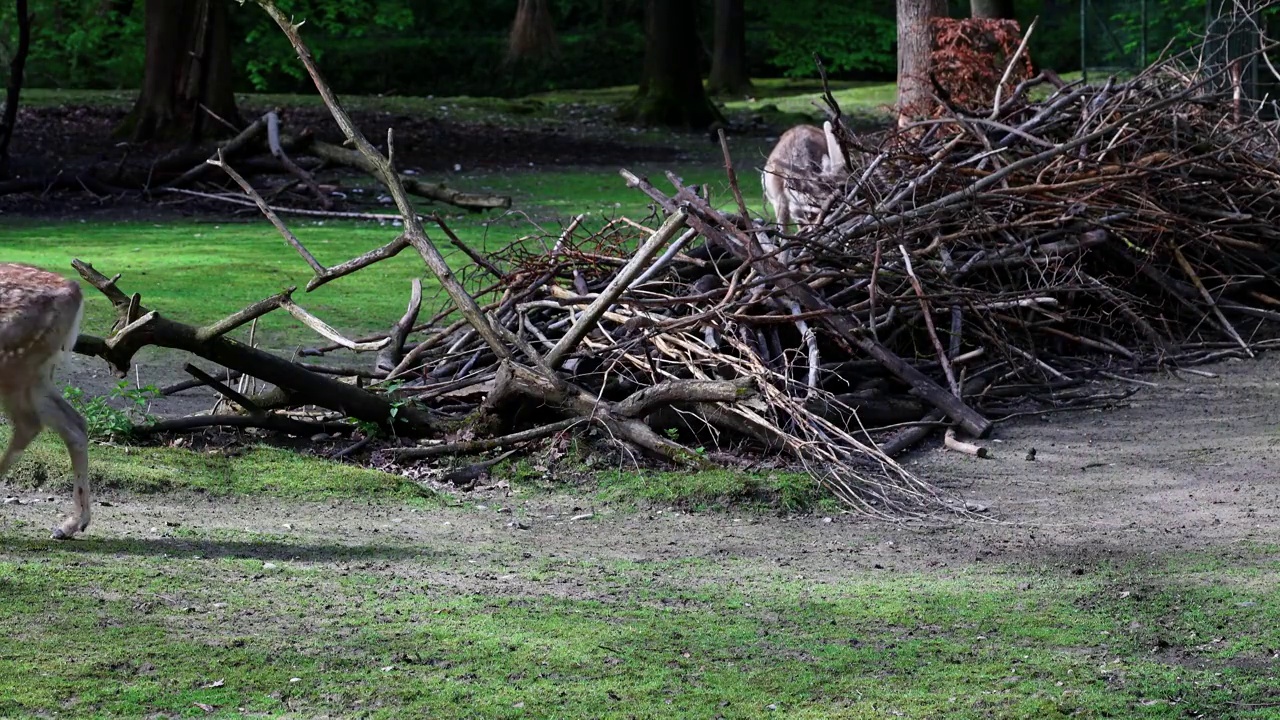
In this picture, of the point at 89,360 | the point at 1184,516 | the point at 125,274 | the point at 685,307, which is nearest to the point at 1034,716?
the point at 1184,516

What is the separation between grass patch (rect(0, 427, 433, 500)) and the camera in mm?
7047

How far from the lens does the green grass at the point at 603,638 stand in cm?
Result: 459

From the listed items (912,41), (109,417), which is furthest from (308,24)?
(109,417)

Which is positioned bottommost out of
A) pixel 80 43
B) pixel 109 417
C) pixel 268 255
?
pixel 268 255

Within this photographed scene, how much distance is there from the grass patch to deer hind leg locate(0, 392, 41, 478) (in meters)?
0.83

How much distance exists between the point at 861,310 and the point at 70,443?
4.55 m

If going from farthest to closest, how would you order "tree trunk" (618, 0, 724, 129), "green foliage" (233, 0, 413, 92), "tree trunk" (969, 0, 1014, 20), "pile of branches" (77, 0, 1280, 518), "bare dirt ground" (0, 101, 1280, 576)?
1. "tree trunk" (618, 0, 724, 129)
2. "green foliage" (233, 0, 413, 92)
3. "tree trunk" (969, 0, 1014, 20)
4. "pile of branches" (77, 0, 1280, 518)
5. "bare dirt ground" (0, 101, 1280, 576)

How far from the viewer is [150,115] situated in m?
23.6

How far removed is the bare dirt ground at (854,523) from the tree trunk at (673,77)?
22.7 metres

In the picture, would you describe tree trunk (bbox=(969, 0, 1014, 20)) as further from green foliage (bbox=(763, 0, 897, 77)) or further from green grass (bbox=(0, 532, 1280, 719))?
green grass (bbox=(0, 532, 1280, 719))

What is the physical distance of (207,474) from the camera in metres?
7.41

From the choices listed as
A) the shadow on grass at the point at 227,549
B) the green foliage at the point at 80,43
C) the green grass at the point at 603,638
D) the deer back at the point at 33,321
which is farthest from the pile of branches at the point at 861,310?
the green foliage at the point at 80,43

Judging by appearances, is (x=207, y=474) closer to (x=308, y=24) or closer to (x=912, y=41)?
(x=912, y=41)

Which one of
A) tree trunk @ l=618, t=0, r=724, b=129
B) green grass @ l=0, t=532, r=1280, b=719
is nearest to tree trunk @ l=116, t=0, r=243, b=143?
tree trunk @ l=618, t=0, r=724, b=129
